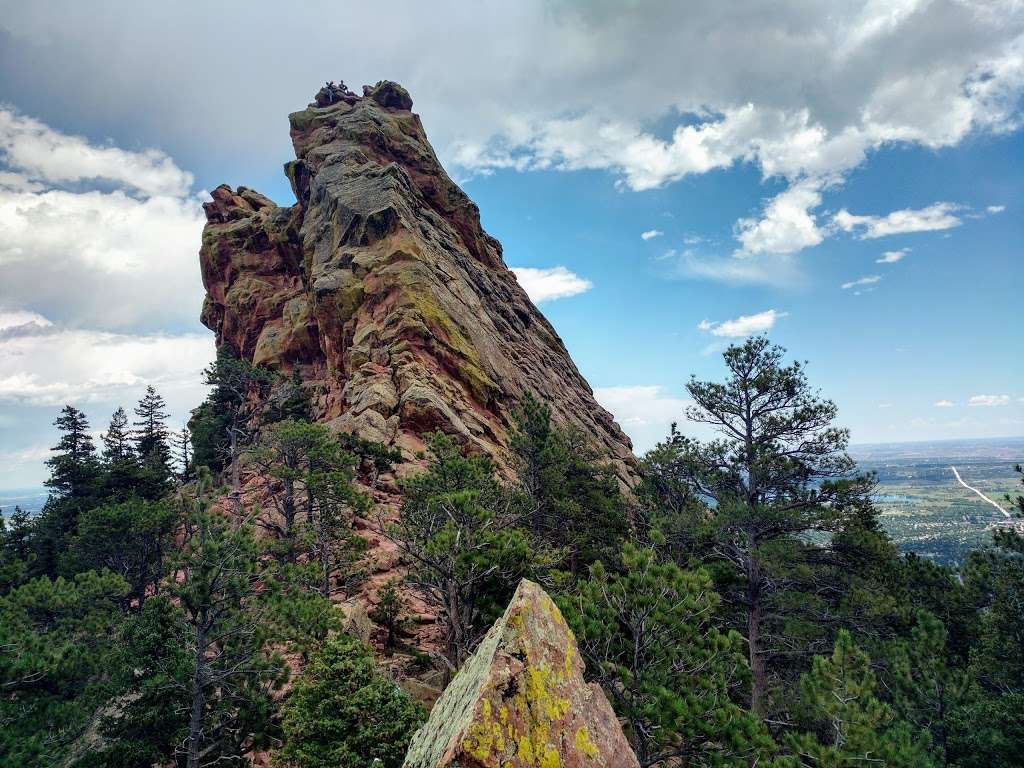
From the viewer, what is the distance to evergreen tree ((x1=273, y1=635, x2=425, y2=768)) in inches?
404

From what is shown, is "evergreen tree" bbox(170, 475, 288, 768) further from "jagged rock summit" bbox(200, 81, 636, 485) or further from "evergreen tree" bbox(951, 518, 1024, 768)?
"evergreen tree" bbox(951, 518, 1024, 768)

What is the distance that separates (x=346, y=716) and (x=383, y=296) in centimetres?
3095

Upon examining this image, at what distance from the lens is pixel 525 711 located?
5.48 m

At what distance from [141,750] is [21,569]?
937 centimetres

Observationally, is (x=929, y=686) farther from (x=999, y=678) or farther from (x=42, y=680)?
(x=42, y=680)

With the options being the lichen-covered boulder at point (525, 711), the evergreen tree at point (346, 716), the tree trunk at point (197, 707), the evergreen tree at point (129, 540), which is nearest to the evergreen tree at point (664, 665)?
the lichen-covered boulder at point (525, 711)

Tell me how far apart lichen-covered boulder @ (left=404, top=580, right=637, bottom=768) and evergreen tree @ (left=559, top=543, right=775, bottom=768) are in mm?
3733

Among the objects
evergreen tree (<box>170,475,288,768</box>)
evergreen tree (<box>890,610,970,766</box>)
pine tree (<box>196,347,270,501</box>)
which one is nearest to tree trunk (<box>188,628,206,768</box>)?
evergreen tree (<box>170,475,288,768</box>)

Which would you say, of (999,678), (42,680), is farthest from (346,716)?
(999,678)

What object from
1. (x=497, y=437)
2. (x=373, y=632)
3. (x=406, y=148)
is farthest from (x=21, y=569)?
(x=406, y=148)

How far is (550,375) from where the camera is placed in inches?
2041

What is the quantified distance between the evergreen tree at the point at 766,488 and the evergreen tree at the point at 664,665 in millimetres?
5235

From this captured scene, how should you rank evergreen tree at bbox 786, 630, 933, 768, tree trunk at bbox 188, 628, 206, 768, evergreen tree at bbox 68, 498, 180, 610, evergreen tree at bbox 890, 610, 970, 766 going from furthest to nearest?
1. evergreen tree at bbox 68, 498, 180, 610
2. evergreen tree at bbox 890, 610, 970, 766
3. tree trunk at bbox 188, 628, 206, 768
4. evergreen tree at bbox 786, 630, 933, 768

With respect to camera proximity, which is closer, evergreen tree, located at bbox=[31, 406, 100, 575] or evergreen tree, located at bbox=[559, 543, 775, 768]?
evergreen tree, located at bbox=[559, 543, 775, 768]
